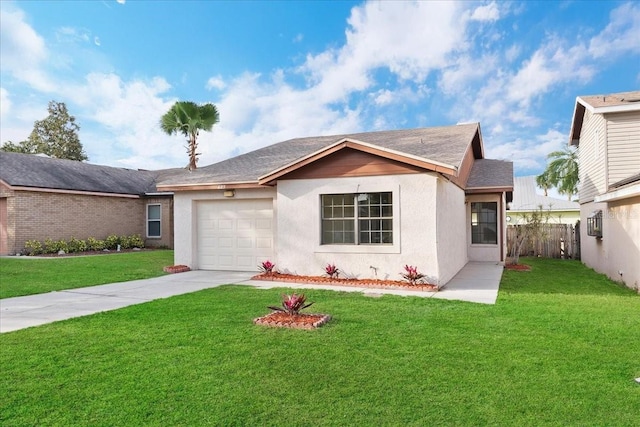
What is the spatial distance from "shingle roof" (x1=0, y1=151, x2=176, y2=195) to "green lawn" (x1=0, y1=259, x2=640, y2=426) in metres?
15.5

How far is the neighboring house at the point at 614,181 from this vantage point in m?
10.9

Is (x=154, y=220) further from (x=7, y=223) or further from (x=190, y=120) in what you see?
(x=7, y=223)

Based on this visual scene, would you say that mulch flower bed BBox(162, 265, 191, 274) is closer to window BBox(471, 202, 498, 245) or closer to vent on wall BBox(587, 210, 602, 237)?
window BBox(471, 202, 498, 245)

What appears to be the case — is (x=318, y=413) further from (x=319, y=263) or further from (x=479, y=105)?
(x=479, y=105)

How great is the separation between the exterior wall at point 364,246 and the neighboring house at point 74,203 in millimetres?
13472

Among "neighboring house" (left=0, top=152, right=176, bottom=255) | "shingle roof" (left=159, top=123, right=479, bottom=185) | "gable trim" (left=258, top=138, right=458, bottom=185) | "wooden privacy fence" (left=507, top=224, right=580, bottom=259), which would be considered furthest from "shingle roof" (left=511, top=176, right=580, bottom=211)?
"neighboring house" (left=0, top=152, right=176, bottom=255)

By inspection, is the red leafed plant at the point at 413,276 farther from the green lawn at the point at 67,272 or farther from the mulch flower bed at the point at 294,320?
the green lawn at the point at 67,272

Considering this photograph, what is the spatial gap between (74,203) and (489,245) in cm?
1864

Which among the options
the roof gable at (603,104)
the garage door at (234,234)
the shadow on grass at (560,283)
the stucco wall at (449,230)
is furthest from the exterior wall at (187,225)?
the roof gable at (603,104)

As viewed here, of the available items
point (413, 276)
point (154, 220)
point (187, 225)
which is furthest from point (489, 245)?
point (154, 220)

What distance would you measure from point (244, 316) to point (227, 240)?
6.97m

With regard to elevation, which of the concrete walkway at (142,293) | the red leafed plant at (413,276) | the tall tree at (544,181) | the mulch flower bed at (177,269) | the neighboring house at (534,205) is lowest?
the concrete walkway at (142,293)

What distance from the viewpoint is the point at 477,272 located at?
13.1m

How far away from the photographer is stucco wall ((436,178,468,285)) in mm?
10531
